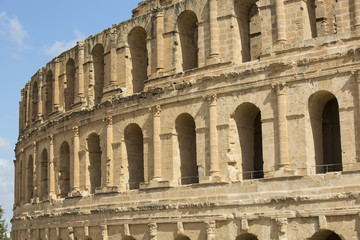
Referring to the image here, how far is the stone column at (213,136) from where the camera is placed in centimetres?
2395

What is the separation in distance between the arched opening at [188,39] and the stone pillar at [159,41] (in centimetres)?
78

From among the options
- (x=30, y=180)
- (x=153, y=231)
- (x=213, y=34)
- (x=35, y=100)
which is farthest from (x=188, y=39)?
(x=30, y=180)

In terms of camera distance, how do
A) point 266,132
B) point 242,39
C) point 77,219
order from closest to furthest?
point 266,132, point 242,39, point 77,219

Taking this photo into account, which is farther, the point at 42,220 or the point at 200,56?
the point at 42,220

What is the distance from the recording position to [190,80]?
25.0 m

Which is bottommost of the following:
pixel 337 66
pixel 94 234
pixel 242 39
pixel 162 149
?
pixel 94 234

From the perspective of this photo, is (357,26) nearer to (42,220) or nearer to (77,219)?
(77,219)

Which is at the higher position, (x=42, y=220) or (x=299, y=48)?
(x=299, y=48)

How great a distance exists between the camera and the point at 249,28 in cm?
2614

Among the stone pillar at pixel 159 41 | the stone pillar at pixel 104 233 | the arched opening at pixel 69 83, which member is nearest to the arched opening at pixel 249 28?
the stone pillar at pixel 159 41

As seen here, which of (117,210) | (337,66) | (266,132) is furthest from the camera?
(117,210)

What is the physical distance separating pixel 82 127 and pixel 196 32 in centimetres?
706

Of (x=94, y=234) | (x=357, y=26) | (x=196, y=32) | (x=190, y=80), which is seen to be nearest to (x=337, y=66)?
(x=357, y=26)

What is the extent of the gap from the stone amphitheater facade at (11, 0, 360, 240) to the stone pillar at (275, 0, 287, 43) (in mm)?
40
